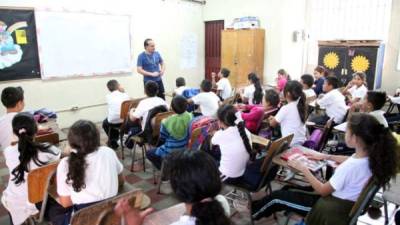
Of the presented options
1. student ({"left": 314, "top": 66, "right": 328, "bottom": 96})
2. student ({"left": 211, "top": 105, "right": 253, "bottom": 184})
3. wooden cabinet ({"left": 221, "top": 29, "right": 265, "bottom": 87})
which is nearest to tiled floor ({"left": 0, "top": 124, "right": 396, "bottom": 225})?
student ({"left": 211, "top": 105, "right": 253, "bottom": 184})

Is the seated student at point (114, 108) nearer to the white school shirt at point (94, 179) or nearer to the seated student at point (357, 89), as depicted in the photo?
the white school shirt at point (94, 179)

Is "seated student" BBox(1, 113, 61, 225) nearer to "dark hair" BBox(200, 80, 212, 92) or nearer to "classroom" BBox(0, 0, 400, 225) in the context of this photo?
"classroom" BBox(0, 0, 400, 225)

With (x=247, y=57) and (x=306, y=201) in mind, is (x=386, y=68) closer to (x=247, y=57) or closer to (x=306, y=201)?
(x=247, y=57)

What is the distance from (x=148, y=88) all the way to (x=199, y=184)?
270cm

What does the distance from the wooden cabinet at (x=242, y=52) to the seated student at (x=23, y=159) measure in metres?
5.20

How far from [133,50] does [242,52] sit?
2265 millimetres

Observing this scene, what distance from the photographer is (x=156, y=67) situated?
211 inches

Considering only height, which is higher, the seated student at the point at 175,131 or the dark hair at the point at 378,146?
the dark hair at the point at 378,146

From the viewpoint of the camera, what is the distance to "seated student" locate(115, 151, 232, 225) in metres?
1.08

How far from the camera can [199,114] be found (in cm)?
449

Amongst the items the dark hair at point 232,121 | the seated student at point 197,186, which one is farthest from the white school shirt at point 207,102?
the seated student at point 197,186

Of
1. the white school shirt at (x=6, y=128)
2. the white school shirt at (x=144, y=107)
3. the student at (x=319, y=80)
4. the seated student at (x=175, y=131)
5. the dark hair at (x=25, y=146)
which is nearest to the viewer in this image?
the dark hair at (x=25, y=146)

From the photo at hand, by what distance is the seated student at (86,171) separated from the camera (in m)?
1.71

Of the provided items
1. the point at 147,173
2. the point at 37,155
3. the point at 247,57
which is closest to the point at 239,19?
the point at 247,57
